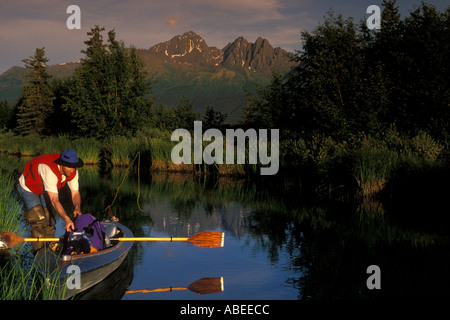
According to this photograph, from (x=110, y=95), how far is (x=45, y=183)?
3165 centimetres

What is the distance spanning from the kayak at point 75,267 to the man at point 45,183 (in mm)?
673

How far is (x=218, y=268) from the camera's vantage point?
10242 mm

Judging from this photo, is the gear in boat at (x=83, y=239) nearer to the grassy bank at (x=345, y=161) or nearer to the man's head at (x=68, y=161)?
the man's head at (x=68, y=161)

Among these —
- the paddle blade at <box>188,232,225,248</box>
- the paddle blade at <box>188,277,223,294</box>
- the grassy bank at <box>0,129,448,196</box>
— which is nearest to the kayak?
the paddle blade at <box>188,277,223,294</box>

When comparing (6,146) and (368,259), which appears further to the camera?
(6,146)

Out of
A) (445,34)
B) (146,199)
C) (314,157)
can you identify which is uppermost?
(445,34)

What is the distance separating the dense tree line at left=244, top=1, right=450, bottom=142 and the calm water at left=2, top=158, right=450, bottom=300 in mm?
6113

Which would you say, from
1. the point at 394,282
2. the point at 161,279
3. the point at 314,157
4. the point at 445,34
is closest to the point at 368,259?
the point at 394,282

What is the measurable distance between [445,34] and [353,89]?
615 cm

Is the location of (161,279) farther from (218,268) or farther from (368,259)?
(368,259)

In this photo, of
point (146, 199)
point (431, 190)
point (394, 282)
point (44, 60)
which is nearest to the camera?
point (394, 282)

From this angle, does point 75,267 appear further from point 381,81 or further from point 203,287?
point 381,81

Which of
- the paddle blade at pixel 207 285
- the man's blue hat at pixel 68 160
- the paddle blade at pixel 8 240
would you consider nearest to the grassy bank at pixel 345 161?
the paddle blade at pixel 207 285

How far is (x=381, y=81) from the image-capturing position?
24.5 meters
